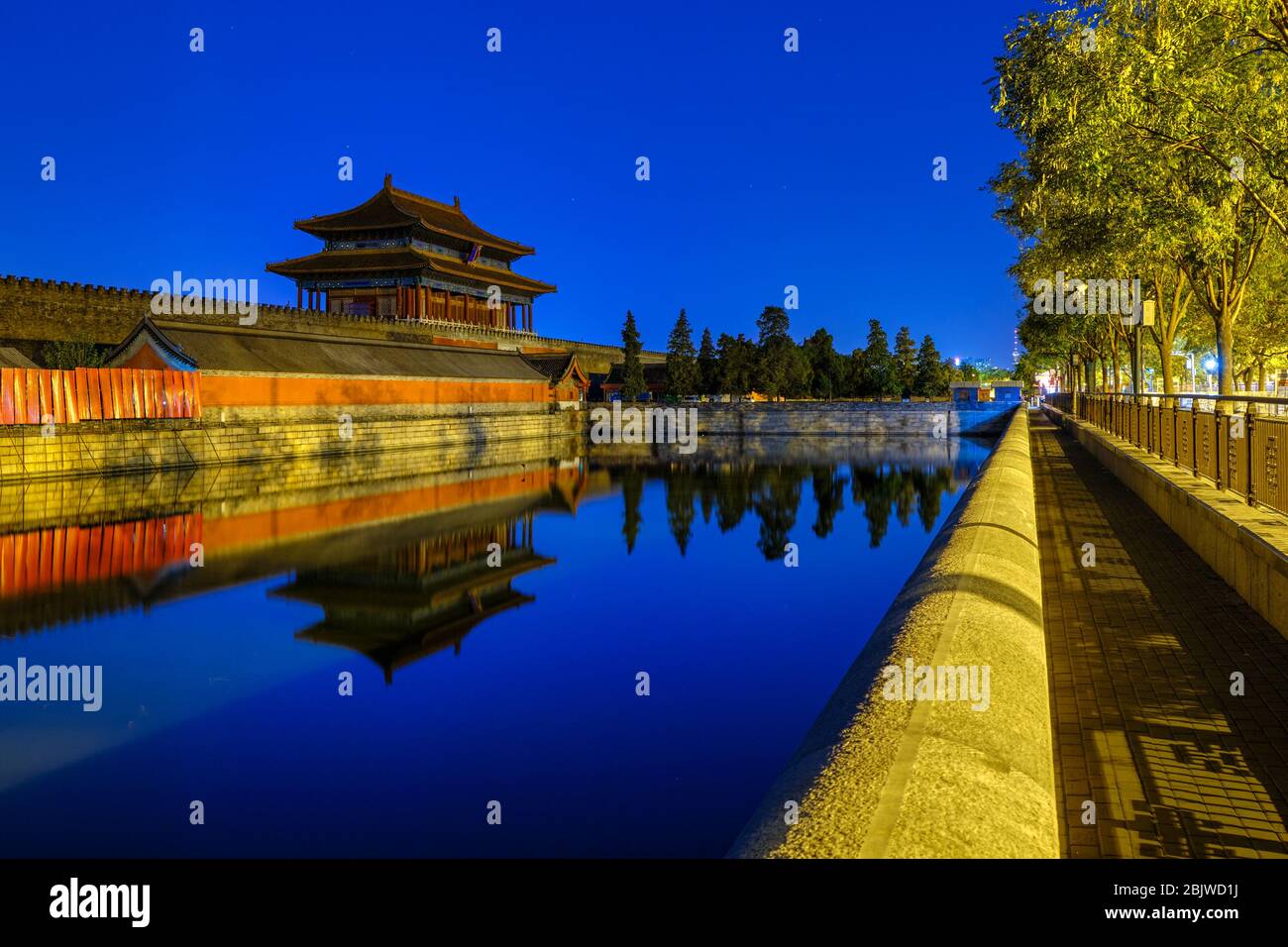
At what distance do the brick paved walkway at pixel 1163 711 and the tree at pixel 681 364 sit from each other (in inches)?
2773

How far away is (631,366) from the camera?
78.4 meters

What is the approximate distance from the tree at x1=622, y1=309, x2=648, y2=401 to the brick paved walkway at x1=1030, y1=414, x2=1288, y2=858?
2682 inches

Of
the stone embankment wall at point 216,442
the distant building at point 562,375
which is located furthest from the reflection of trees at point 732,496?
the distant building at point 562,375

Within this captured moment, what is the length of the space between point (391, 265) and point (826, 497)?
141 feet

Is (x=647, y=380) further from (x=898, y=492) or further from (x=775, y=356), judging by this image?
(x=898, y=492)

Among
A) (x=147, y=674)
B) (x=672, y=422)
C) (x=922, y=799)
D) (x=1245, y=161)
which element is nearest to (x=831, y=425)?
(x=672, y=422)

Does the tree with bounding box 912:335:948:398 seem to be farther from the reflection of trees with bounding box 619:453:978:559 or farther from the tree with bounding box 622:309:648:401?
the reflection of trees with bounding box 619:453:978:559

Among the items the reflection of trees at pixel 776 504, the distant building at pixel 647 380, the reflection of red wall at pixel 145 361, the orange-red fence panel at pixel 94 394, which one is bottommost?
the reflection of trees at pixel 776 504

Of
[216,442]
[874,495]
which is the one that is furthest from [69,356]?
[874,495]

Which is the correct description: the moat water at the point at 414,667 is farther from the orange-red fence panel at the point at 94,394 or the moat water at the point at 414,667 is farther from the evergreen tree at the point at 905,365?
the evergreen tree at the point at 905,365

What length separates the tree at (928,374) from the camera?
89.6 m

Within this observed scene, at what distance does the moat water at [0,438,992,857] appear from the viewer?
22.1ft

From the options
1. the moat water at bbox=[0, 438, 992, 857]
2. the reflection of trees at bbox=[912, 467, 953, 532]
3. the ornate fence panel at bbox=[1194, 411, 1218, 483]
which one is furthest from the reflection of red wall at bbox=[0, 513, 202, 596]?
the reflection of trees at bbox=[912, 467, 953, 532]
